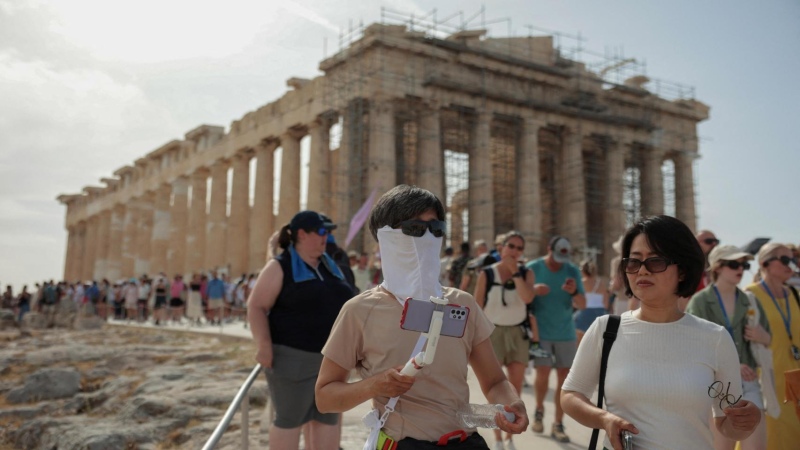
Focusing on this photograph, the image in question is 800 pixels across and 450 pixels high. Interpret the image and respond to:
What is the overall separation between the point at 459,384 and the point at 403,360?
221mm

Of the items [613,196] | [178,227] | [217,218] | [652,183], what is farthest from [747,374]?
[178,227]

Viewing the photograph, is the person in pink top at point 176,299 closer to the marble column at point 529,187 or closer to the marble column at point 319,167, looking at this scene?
the marble column at point 319,167

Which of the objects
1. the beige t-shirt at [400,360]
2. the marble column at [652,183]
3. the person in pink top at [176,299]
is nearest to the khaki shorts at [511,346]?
the beige t-shirt at [400,360]

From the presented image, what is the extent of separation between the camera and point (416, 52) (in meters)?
25.6

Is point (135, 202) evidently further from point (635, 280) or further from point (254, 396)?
point (635, 280)

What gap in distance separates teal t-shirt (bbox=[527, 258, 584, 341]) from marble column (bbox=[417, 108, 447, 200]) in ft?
60.5

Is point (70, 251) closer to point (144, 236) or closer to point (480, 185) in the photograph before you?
point (144, 236)

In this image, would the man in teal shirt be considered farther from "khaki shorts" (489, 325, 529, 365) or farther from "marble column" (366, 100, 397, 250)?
"marble column" (366, 100, 397, 250)

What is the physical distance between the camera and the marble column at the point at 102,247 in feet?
→ 158

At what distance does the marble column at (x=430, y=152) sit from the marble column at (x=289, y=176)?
5806 millimetres

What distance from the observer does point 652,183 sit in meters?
32.8

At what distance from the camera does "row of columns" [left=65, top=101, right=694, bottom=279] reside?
25.1 m

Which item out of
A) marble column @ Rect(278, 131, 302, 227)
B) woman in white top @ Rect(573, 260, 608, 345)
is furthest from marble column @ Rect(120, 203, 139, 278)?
woman in white top @ Rect(573, 260, 608, 345)

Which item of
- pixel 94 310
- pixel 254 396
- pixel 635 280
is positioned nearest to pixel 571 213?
pixel 94 310
